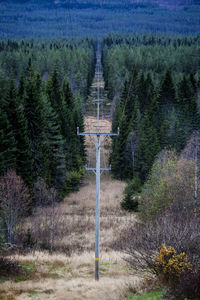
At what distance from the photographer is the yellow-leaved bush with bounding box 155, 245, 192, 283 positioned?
11734 millimetres

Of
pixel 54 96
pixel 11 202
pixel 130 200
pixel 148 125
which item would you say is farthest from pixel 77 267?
pixel 148 125

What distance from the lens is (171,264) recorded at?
11781 mm

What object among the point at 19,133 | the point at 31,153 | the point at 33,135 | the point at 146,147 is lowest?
the point at 146,147

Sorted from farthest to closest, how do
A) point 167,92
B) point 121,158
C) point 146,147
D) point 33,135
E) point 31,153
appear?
point 167,92 < point 121,158 < point 146,147 < point 33,135 < point 31,153

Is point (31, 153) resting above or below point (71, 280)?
above

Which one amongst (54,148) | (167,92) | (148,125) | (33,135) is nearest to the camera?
(33,135)

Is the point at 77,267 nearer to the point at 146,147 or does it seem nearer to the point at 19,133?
the point at 19,133

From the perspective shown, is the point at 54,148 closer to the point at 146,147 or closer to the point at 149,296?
the point at 146,147

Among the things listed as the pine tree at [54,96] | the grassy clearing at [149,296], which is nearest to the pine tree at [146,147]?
the pine tree at [54,96]

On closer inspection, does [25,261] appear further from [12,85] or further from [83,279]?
[12,85]

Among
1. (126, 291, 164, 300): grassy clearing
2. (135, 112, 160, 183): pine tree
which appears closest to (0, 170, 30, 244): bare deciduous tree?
(126, 291, 164, 300): grassy clearing

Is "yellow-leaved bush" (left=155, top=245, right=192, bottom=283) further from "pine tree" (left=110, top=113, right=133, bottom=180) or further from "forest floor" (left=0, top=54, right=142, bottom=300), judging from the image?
"pine tree" (left=110, top=113, right=133, bottom=180)

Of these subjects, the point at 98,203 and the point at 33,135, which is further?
the point at 33,135

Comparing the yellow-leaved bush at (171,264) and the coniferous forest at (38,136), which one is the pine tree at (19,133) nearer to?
the coniferous forest at (38,136)
